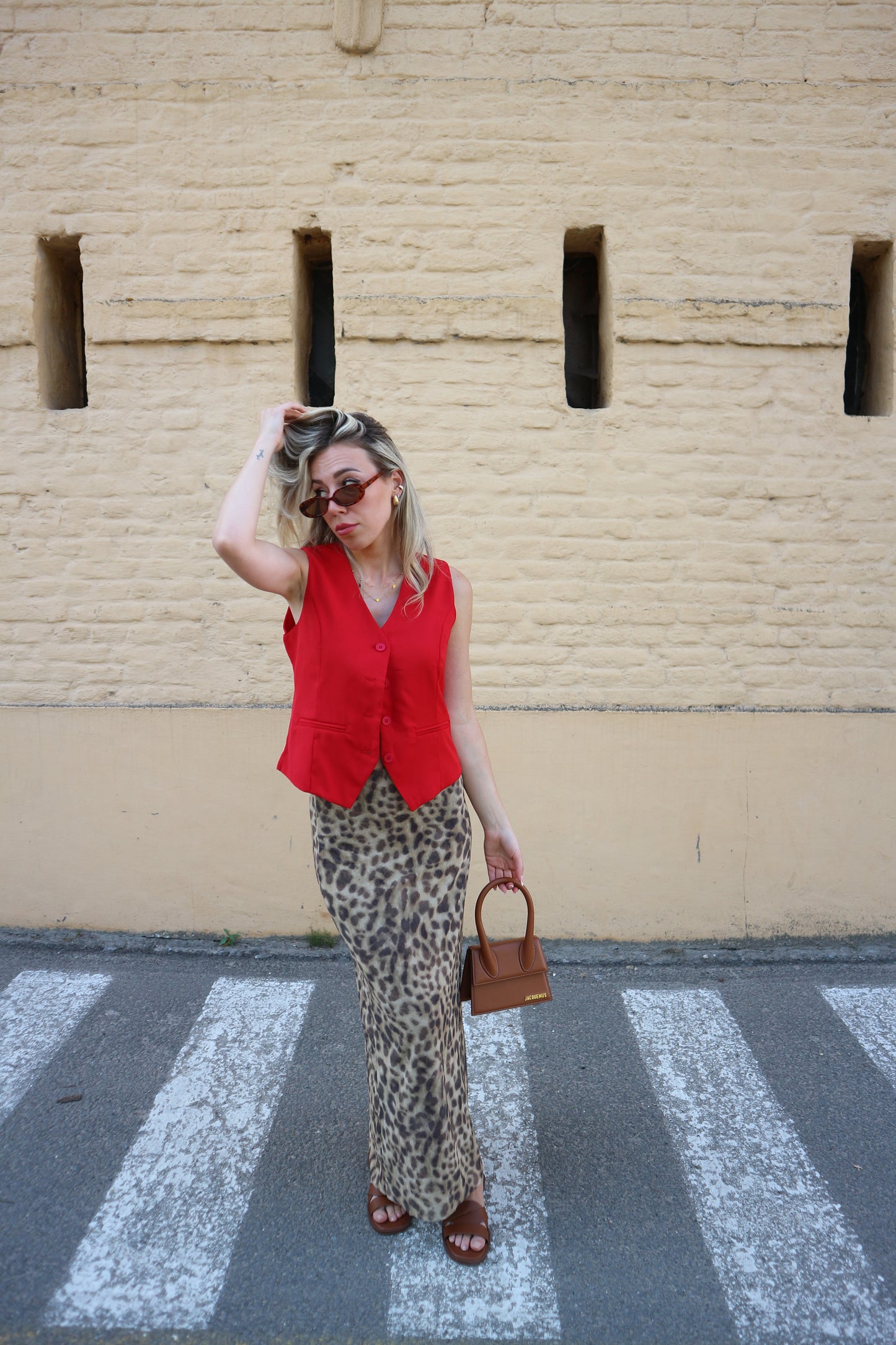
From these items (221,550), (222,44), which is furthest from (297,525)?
(222,44)

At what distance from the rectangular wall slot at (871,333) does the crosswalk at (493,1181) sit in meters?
2.92

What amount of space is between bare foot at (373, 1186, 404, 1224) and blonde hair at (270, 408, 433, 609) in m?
1.68

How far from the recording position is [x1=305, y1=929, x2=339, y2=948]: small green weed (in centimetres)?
427

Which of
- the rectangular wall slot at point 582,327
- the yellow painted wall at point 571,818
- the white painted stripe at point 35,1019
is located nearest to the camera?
the white painted stripe at point 35,1019

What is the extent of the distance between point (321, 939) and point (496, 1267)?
2.17 m

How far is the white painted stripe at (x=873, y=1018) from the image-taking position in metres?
3.28

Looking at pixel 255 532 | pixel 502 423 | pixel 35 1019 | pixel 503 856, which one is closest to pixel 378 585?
pixel 255 532

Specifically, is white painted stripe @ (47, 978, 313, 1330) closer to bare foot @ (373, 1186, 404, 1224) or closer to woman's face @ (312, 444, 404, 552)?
bare foot @ (373, 1186, 404, 1224)

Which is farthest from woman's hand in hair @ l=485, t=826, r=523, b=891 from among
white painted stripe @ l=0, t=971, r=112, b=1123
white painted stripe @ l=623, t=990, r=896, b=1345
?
white painted stripe @ l=0, t=971, r=112, b=1123

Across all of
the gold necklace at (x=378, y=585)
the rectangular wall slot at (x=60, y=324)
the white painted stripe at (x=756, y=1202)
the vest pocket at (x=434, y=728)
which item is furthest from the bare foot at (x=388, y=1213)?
the rectangular wall slot at (x=60, y=324)

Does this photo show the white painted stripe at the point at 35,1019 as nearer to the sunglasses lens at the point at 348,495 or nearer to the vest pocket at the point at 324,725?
the vest pocket at the point at 324,725

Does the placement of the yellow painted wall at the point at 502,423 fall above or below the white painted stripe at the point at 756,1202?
above

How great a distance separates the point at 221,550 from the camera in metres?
2.06

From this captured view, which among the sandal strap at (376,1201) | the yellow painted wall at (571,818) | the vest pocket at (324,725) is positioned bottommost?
the sandal strap at (376,1201)
